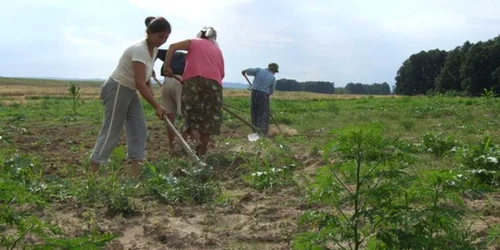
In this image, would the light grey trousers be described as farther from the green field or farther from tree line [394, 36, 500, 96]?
tree line [394, 36, 500, 96]

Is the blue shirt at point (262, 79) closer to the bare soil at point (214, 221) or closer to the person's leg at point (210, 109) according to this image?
the person's leg at point (210, 109)

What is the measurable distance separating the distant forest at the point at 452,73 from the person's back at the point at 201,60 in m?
31.4

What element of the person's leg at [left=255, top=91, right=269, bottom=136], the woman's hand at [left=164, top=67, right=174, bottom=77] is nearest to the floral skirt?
the woman's hand at [left=164, top=67, right=174, bottom=77]

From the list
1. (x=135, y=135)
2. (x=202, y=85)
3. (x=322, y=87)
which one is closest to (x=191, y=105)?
(x=202, y=85)

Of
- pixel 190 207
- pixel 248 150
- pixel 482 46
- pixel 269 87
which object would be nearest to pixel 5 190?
pixel 190 207

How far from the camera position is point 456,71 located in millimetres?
61000

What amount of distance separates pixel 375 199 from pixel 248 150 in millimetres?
4549

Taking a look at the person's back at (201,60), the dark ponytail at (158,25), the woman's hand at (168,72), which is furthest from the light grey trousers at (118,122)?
the woman's hand at (168,72)

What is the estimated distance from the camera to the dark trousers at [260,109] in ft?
30.0

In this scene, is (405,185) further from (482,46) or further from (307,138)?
(482,46)

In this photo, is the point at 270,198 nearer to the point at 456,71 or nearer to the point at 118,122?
the point at 118,122

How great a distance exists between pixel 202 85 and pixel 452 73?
59777 millimetres

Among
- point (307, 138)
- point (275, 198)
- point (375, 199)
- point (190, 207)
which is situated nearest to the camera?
point (375, 199)

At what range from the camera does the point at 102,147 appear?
193 inches
